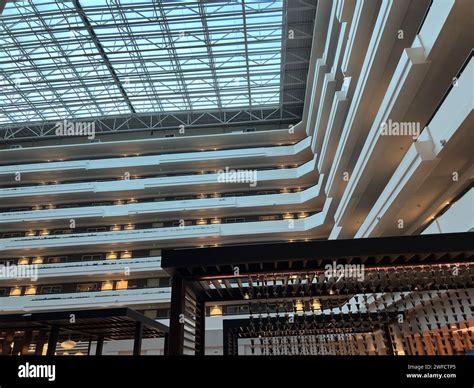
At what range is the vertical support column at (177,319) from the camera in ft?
21.9

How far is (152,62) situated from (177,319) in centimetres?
2353

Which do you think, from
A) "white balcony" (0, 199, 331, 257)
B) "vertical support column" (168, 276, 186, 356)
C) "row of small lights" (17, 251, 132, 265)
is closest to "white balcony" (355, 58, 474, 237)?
"vertical support column" (168, 276, 186, 356)

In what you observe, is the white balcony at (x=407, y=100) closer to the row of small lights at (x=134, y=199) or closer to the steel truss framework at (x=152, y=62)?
the steel truss framework at (x=152, y=62)

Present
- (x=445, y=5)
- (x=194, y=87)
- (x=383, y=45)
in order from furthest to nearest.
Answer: (x=194, y=87) → (x=383, y=45) → (x=445, y=5)

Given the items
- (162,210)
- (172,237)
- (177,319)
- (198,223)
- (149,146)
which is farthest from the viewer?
(149,146)

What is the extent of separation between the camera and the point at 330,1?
1961 centimetres

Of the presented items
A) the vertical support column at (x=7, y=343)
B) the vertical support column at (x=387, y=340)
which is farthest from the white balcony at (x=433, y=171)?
the vertical support column at (x=7, y=343)

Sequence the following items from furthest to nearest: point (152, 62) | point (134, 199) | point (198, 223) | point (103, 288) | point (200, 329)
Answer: point (134, 199), point (198, 223), point (103, 288), point (152, 62), point (200, 329)

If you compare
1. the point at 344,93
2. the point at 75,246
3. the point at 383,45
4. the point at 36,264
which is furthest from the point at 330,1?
the point at 36,264

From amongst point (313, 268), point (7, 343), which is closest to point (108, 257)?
point (7, 343)

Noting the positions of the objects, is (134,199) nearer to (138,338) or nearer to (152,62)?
(152,62)

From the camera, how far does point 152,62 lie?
2666 cm

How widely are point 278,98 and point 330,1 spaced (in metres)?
12.6
